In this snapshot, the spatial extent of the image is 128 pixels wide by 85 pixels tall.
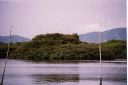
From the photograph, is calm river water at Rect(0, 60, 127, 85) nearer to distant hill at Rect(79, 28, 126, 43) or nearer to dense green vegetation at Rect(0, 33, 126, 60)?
dense green vegetation at Rect(0, 33, 126, 60)

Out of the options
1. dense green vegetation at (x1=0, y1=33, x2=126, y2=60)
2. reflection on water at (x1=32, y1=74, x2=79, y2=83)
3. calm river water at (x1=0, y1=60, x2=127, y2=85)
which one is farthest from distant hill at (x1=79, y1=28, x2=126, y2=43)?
reflection on water at (x1=32, y1=74, x2=79, y2=83)

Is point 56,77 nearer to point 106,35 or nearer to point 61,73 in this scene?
point 61,73

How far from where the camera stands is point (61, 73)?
4184 mm

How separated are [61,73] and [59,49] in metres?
0.23

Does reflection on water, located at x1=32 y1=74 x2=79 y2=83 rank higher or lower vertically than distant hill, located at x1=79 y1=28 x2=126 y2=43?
lower

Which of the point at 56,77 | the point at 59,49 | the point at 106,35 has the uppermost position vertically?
the point at 106,35

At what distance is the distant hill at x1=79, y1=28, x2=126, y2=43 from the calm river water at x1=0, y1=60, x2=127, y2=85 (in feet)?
0.74

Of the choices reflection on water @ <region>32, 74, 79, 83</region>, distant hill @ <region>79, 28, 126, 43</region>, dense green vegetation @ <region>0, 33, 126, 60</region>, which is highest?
distant hill @ <region>79, 28, 126, 43</region>

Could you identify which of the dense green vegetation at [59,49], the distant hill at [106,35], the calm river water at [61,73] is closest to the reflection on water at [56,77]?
the calm river water at [61,73]

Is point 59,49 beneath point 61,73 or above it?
above

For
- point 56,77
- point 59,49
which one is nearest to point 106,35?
point 59,49

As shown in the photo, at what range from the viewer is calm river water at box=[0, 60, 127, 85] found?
414 centimetres

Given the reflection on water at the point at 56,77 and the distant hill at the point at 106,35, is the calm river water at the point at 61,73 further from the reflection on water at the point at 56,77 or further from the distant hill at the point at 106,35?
the distant hill at the point at 106,35

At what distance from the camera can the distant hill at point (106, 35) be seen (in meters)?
4.12
